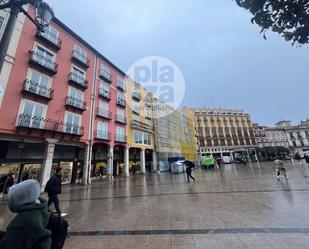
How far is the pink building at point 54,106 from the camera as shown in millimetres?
13180

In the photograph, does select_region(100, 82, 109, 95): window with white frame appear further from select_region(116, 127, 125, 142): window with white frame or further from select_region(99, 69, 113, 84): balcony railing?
select_region(116, 127, 125, 142): window with white frame

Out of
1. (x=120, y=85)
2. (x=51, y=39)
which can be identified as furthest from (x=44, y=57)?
(x=120, y=85)

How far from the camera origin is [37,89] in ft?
47.1

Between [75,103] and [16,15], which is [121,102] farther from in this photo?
[16,15]

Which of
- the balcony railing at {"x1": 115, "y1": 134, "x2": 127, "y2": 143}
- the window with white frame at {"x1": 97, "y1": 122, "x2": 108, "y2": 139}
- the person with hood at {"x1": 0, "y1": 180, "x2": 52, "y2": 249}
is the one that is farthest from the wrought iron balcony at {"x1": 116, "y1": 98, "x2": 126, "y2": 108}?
the person with hood at {"x1": 0, "y1": 180, "x2": 52, "y2": 249}

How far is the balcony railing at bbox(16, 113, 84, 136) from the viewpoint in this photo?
13.0 meters

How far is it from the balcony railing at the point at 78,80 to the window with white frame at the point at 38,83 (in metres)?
2.36

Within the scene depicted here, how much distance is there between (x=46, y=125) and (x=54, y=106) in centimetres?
205

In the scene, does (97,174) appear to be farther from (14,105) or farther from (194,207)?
(194,207)

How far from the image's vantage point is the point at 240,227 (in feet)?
14.1

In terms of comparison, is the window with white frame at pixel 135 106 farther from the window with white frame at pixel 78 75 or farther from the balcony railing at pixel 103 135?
the window with white frame at pixel 78 75

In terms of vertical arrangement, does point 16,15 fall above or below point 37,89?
below

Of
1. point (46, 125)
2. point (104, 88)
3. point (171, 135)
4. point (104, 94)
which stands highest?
point (104, 88)

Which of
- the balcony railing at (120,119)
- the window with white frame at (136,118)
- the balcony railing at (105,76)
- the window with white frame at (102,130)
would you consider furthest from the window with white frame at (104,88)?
the window with white frame at (136,118)
